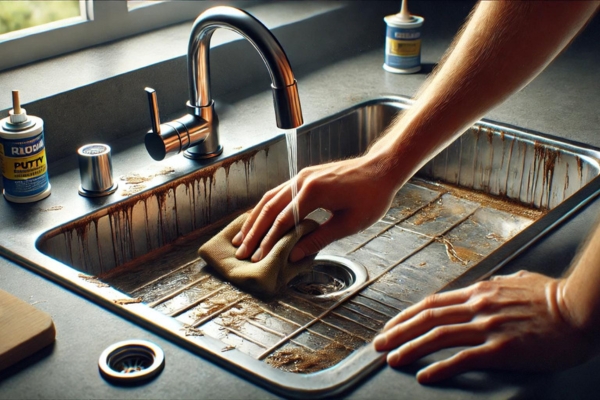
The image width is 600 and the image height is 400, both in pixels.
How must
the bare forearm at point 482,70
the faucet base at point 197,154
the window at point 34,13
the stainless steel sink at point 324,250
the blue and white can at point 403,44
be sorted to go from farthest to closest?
the blue and white can at point 403,44, the window at point 34,13, the faucet base at point 197,154, the bare forearm at point 482,70, the stainless steel sink at point 324,250

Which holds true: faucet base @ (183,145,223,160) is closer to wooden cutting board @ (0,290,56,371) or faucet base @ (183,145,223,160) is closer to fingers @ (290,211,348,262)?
fingers @ (290,211,348,262)

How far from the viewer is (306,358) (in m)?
1.04

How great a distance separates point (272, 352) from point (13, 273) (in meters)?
0.35

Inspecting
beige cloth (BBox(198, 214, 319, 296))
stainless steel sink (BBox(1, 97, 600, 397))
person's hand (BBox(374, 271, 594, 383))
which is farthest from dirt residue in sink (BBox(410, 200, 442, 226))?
person's hand (BBox(374, 271, 594, 383))

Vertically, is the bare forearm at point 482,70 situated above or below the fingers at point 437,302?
above

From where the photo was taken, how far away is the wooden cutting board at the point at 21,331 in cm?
81

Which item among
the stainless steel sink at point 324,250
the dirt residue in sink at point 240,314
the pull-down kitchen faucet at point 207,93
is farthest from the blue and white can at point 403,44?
the dirt residue in sink at point 240,314

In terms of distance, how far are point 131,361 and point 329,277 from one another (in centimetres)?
53

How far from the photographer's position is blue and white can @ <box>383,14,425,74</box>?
5.65 ft

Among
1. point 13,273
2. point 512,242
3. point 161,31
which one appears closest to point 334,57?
point 161,31

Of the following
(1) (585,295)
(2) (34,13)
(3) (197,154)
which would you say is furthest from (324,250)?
(2) (34,13)

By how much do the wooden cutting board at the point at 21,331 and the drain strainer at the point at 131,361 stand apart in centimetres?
7

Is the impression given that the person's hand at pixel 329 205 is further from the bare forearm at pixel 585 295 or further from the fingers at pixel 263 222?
the bare forearm at pixel 585 295

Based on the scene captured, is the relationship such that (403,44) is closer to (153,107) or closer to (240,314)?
(153,107)
